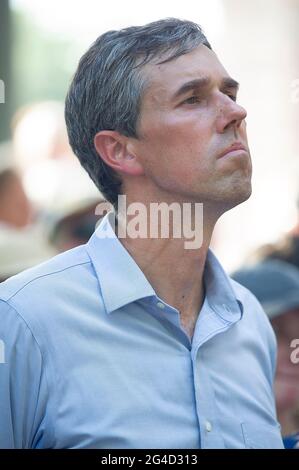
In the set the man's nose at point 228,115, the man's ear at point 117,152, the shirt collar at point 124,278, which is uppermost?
the man's nose at point 228,115

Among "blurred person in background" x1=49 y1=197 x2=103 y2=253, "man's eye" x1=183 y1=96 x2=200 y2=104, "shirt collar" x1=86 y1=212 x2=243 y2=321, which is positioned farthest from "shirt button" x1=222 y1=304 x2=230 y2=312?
"blurred person in background" x1=49 y1=197 x2=103 y2=253

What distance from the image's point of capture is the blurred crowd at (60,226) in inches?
119

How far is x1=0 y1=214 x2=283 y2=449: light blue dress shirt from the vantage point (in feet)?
6.01

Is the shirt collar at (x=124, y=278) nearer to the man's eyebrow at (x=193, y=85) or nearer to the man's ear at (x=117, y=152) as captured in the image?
the man's ear at (x=117, y=152)

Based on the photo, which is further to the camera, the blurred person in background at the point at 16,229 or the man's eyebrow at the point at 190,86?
the blurred person in background at the point at 16,229

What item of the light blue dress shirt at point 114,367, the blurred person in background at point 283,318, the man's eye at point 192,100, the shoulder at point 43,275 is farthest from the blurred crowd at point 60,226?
the man's eye at point 192,100

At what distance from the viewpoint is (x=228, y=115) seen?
2039mm

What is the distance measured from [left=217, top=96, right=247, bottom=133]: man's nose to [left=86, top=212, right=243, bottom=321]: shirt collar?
1.03 ft

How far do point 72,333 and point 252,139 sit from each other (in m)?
3.47

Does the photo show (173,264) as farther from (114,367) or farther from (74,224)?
(74,224)

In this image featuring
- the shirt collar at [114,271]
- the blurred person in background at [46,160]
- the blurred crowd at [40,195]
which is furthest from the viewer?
the blurred person in background at [46,160]

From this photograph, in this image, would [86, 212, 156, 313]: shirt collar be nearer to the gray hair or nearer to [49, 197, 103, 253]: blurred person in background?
the gray hair

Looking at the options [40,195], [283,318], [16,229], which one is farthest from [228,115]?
[40,195]

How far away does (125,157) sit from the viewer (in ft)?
7.07
